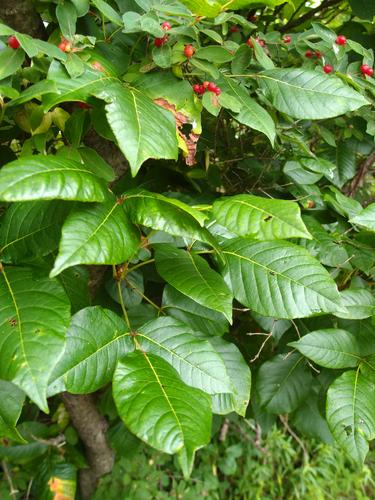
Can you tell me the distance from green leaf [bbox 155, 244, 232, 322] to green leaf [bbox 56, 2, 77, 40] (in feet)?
1.31

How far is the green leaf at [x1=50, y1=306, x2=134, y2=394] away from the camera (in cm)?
63

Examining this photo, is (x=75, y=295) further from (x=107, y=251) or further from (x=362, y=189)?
(x=362, y=189)

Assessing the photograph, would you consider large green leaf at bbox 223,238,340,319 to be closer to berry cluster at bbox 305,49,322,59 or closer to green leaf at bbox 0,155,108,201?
green leaf at bbox 0,155,108,201

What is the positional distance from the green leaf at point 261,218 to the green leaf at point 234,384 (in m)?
0.31

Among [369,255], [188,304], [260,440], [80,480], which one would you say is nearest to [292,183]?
[369,255]

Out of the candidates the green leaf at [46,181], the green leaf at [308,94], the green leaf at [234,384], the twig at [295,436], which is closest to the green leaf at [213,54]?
the green leaf at [308,94]

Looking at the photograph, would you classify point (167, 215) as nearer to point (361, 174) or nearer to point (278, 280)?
point (278, 280)

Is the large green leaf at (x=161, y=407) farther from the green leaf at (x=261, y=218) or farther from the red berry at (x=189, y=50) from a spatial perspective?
the red berry at (x=189, y=50)

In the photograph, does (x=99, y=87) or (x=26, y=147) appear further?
(x=26, y=147)

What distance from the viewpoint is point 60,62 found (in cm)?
67

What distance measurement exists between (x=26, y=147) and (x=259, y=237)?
1.53 ft

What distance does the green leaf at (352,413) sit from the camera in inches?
28.5

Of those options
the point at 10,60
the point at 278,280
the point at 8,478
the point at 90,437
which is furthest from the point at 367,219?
the point at 8,478

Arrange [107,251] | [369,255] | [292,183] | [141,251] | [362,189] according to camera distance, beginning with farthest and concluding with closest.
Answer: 1. [362,189]
2. [292,183]
3. [369,255]
4. [141,251]
5. [107,251]
